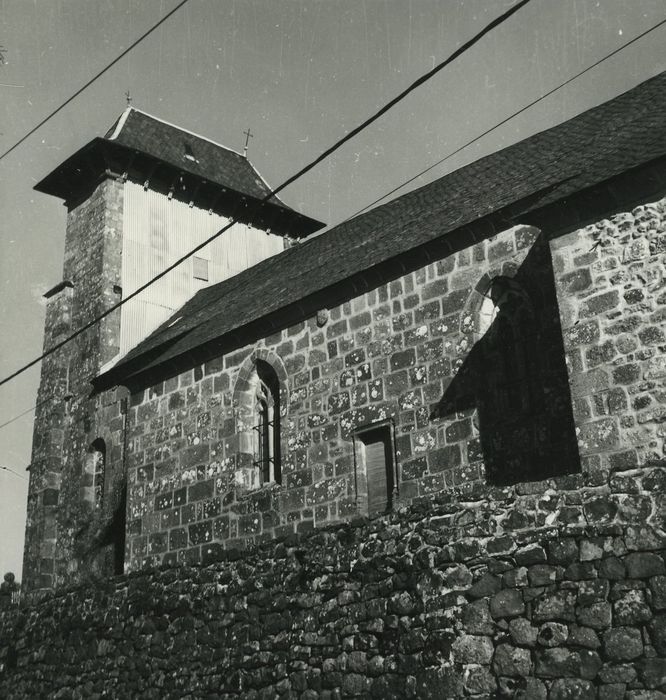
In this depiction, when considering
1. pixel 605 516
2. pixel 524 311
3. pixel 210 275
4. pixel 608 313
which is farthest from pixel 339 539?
pixel 210 275

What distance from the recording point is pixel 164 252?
2361 centimetres

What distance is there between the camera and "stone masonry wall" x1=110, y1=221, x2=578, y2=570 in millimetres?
12234

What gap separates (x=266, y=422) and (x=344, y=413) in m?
2.18

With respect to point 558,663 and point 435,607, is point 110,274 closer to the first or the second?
point 435,607

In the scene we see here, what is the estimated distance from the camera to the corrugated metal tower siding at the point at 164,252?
72.7ft

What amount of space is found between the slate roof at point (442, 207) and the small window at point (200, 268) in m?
2.73

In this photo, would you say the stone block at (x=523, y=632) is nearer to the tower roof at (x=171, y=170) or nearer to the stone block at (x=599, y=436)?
the stone block at (x=599, y=436)

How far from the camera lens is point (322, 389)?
47.3ft

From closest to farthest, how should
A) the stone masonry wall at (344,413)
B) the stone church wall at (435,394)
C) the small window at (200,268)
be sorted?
the stone church wall at (435,394), the stone masonry wall at (344,413), the small window at (200,268)

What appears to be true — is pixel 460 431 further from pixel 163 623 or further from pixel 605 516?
pixel 605 516

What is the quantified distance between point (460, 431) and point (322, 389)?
2877mm

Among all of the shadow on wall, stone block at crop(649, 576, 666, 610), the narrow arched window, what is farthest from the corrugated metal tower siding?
stone block at crop(649, 576, 666, 610)

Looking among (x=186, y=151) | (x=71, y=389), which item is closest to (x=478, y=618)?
(x=71, y=389)

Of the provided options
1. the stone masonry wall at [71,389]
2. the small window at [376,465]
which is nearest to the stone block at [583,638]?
the small window at [376,465]
